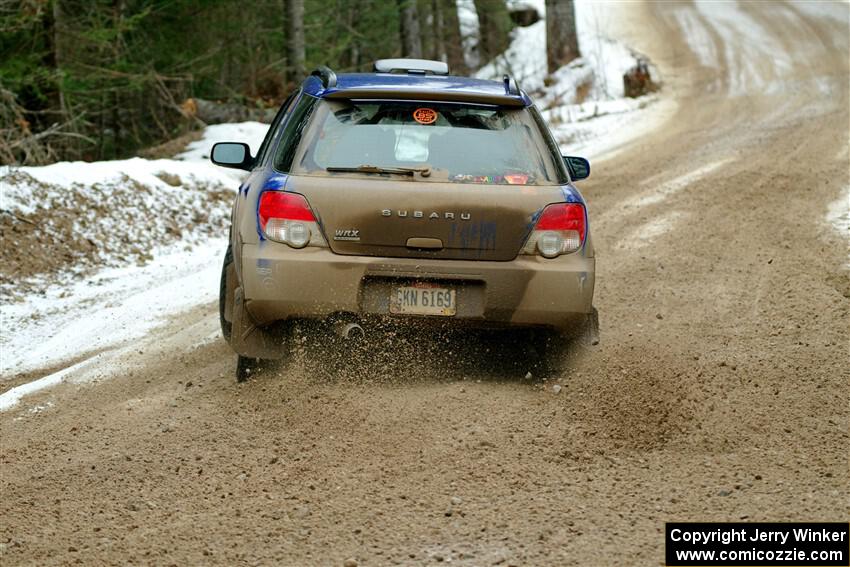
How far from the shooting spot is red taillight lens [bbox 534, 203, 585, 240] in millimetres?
5926

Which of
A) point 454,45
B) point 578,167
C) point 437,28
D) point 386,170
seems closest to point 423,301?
point 386,170

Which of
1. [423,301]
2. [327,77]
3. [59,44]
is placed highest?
[327,77]

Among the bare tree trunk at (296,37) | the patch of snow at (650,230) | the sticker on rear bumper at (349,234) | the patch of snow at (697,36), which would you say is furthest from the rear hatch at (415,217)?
the patch of snow at (697,36)

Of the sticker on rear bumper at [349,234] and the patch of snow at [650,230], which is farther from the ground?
the sticker on rear bumper at [349,234]

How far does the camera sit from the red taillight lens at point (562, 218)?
5.93 metres

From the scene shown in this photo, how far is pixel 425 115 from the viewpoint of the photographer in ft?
20.2

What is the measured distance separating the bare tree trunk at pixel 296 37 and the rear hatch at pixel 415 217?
539 inches

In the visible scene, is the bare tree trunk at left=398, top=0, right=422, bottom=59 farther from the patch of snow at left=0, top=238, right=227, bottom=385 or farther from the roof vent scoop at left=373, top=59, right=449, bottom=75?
the roof vent scoop at left=373, top=59, right=449, bottom=75

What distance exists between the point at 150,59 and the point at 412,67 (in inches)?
468

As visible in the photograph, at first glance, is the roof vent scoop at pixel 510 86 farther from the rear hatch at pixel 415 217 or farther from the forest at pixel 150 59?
the forest at pixel 150 59

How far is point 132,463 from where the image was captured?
5207 mm

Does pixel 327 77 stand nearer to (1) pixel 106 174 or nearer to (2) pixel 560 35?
(1) pixel 106 174

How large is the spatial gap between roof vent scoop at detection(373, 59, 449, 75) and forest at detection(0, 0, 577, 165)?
543 centimetres

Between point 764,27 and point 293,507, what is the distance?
29.8 metres
